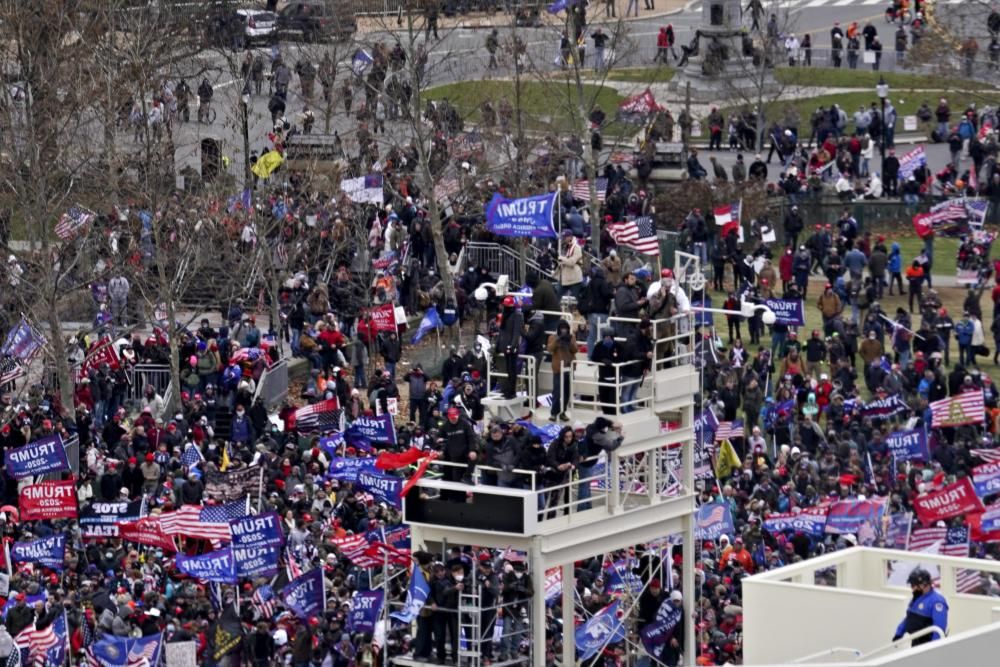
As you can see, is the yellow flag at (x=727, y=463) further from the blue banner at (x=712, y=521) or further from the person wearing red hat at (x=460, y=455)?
the person wearing red hat at (x=460, y=455)

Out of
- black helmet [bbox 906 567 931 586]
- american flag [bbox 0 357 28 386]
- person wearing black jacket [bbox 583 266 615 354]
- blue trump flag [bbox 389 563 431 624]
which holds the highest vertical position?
person wearing black jacket [bbox 583 266 615 354]

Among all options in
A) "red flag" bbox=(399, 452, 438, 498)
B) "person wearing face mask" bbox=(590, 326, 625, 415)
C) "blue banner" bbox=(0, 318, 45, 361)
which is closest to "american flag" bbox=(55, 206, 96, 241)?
"blue banner" bbox=(0, 318, 45, 361)

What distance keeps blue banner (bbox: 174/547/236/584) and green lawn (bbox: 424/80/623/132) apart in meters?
32.4

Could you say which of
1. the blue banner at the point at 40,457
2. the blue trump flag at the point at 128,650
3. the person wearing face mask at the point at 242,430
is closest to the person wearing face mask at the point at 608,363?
the blue trump flag at the point at 128,650

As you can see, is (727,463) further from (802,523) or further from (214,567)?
(214,567)

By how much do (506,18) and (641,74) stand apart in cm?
509

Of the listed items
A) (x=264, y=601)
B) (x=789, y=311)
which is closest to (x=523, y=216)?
(x=789, y=311)

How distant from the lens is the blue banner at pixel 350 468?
173 ft

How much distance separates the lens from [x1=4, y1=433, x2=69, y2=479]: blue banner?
54938 millimetres

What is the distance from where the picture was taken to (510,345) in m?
45.1

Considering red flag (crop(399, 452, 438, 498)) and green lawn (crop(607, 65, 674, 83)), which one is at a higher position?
red flag (crop(399, 452, 438, 498))

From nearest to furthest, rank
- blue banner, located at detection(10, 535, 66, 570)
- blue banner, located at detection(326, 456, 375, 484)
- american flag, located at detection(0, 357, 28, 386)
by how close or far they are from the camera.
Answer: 1. blue banner, located at detection(10, 535, 66, 570)
2. blue banner, located at detection(326, 456, 375, 484)
3. american flag, located at detection(0, 357, 28, 386)

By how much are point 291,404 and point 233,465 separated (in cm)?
889

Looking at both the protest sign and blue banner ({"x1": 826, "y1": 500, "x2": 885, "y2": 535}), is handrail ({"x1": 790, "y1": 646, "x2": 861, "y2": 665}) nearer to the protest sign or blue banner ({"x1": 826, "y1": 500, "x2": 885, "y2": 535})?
blue banner ({"x1": 826, "y1": 500, "x2": 885, "y2": 535})
